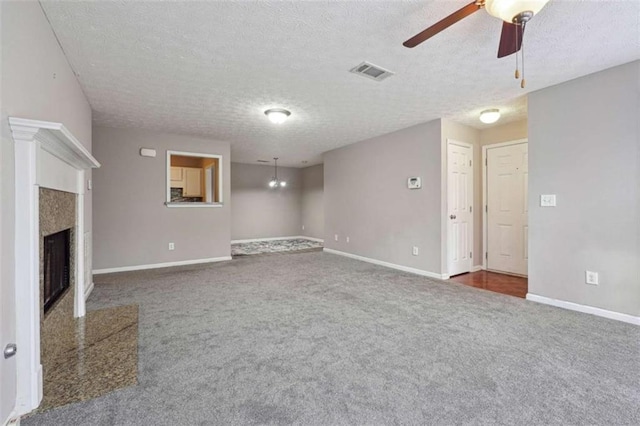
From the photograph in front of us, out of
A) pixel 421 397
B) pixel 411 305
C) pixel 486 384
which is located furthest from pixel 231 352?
pixel 411 305

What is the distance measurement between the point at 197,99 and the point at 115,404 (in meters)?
3.18

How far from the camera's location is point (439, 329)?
255cm

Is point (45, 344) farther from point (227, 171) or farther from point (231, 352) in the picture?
point (227, 171)

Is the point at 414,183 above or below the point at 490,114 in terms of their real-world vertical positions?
below

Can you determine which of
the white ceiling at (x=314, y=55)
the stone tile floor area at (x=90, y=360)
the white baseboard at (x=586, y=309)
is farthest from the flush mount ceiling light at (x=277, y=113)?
the white baseboard at (x=586, y=309)

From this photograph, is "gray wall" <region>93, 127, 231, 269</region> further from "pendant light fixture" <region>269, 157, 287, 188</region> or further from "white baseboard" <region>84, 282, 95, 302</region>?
"pendant light fixture" <region>269, 157, 287, 188</region>

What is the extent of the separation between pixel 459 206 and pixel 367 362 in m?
3.47

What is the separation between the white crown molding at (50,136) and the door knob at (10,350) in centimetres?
107

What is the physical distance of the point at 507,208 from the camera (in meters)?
4.68

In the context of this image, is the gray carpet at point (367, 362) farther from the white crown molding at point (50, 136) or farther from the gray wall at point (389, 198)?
the white crown molding at point (50, 136)

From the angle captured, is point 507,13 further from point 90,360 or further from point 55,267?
point 55,267

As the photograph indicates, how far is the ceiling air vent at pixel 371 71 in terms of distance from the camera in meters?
2.73

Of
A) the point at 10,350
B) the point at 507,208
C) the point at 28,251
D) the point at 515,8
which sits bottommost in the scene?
the point at 10,350

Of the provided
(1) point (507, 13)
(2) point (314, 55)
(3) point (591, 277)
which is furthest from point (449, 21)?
(3) point (591, 277)
